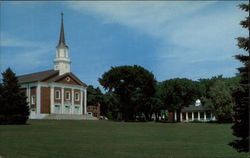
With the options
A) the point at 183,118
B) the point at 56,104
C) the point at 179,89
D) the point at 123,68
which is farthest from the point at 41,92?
the point at 183,118

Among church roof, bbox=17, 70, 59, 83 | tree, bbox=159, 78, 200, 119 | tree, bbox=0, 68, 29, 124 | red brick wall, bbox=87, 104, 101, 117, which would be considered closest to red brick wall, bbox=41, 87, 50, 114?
church roof, bbox=17, 70, 59, 83

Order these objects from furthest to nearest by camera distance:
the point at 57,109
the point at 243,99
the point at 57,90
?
the point at 57,109 → the point at 57,90 → the point at 243,99

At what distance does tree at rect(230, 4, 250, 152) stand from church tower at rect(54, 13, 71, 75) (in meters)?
68.8

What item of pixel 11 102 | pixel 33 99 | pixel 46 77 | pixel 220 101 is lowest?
pixel 11 102

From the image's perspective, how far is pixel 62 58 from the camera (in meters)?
80.5

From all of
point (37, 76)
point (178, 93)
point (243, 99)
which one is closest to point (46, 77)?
point (37, 76)

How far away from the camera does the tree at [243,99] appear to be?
40.3 ft

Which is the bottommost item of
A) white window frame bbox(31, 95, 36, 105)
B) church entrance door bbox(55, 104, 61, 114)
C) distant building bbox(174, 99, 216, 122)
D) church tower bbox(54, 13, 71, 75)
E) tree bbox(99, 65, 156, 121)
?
distant building bbox(174, 99, 216, 122)

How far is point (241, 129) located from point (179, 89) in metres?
66.0

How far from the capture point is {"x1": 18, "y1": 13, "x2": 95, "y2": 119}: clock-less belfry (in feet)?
249

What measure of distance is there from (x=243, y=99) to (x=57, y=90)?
223ft

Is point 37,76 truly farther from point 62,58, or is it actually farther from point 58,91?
point 62,58

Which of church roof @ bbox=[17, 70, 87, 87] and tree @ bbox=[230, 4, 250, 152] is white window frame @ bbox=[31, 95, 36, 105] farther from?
tree @ bbox=[230, 4, 250, 152]

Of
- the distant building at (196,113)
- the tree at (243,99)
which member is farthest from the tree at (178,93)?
the tree at (243,99)
